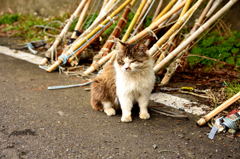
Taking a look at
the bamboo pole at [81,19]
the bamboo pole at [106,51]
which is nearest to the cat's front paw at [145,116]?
the bamboo pole at [106,51]

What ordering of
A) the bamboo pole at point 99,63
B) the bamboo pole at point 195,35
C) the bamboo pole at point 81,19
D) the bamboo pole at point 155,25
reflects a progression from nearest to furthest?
1. the bamboo pole at point 195,35
2. the bamboo pole at point 155,25
3. the bamboo pole at point 99,63
4. the bamboo pole at point 81,19

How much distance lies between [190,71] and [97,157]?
2.14 metres

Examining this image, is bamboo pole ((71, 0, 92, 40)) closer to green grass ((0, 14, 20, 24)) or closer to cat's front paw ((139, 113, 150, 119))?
cat's front paw ((139, 113, 150, 119))

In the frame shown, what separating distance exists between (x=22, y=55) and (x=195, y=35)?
2.88m

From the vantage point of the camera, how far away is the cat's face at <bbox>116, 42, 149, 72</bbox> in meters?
2.37

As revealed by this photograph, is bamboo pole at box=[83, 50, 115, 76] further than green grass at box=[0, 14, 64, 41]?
No

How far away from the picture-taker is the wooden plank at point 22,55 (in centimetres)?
427

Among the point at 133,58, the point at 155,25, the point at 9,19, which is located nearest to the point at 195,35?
the point at 155,25

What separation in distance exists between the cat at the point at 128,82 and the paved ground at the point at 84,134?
4.6 inches

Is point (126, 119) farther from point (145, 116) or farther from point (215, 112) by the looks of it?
point (215, 112)

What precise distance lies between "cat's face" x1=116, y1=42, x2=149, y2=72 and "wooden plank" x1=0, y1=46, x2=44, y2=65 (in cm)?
212

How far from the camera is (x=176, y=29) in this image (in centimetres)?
303

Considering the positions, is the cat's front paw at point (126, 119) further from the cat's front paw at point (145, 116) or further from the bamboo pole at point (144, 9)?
the bamboo pole at point (144, 9)

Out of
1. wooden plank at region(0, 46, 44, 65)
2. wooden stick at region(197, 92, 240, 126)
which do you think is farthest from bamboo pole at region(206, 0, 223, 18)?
wooden plank at region(0, 46, 44, 65)
